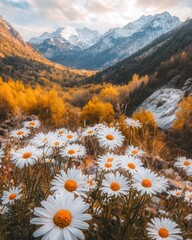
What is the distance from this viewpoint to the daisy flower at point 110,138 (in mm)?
2771

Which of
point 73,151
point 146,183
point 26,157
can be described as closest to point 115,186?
point 146,183

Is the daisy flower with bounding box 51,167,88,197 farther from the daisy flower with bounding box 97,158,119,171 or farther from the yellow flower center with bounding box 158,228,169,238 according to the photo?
the yellow flower center with bounding box 158,228,169,238

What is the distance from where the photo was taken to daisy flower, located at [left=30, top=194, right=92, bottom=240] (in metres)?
1.42

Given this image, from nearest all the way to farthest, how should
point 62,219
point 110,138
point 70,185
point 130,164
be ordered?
point 62,219 < point 70,185 < point 130,164 < point 110,138

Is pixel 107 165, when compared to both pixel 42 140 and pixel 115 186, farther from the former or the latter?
pixel 42 140

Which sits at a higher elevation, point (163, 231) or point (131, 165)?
point (131, 165)

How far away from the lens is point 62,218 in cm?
150

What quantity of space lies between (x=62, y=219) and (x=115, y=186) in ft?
2.55

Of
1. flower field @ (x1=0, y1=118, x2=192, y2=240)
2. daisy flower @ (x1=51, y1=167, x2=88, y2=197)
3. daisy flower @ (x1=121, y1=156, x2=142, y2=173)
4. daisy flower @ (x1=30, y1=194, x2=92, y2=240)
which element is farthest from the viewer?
daisy flower @ (x1=121, y1=156, x2=142, y2=173)

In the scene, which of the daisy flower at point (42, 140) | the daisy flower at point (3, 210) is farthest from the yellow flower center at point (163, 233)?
the daisy flower at point (42, 140)

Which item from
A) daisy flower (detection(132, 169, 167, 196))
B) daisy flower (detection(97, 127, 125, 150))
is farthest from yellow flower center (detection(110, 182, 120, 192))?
daisy flower (detection(97, 127, 125, 150))

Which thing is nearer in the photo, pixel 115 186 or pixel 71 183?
pixel 71 183

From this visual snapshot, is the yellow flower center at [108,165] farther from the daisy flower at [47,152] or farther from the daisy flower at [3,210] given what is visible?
the daisy flower at [3,210]

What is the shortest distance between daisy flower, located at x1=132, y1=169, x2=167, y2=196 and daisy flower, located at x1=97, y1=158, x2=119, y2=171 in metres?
0.28
